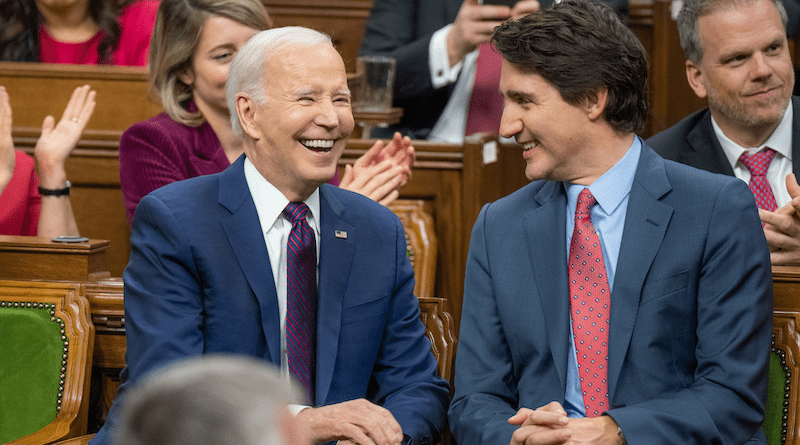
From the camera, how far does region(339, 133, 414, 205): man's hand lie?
272cm

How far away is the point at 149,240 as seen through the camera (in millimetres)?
1901

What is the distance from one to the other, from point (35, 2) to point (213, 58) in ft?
5.21

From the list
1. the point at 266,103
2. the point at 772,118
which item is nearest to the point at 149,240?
the point at 266,103

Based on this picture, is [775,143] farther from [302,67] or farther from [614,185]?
[302,67]

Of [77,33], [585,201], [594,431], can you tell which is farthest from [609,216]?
[77,33]

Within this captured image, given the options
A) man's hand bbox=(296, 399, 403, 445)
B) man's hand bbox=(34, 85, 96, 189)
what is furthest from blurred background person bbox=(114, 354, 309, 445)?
man's hand bbox=(34, 85, 96, 189)

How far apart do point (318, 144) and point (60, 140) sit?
1.42 metres

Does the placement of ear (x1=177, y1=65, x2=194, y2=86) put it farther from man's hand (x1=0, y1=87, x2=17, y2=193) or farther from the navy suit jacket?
the navy suit jacket

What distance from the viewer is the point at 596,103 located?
1.93 m

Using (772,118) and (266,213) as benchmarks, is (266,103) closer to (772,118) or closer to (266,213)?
(266,213)

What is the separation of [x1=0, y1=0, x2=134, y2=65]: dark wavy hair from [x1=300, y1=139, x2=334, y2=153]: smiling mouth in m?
2.32

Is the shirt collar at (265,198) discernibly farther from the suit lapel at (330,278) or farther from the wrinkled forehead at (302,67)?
the wrinkled forehead at (302,67)

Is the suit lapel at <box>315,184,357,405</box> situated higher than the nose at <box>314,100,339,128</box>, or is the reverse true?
the nose at <box>314,100,339,128</box>

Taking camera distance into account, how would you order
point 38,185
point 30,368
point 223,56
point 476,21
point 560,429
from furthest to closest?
1. point 476,21
2. point 38,185
3. point 223,56
4. point 30,368
5. point 560,429
